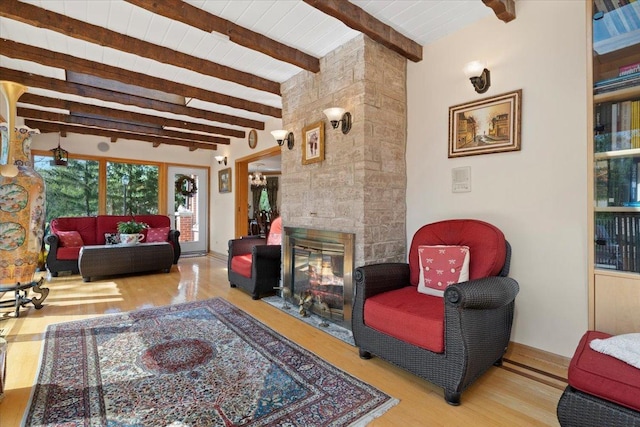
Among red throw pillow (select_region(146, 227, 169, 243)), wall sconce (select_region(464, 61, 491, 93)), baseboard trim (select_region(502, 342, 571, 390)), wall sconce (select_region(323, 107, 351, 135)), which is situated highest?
wall sconce (select_region(464, 61, 491, 93))

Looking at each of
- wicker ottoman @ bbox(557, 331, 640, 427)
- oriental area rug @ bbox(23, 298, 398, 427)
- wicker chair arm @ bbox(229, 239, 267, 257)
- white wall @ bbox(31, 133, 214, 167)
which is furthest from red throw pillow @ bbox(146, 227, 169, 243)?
wicker ottoman @ bbox(557, 331, 640, 427)

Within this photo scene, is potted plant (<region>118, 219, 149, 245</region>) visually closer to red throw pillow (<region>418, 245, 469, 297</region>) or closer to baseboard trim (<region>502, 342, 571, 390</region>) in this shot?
red throw pillow (<region>418, 245, 469, 297</region>)

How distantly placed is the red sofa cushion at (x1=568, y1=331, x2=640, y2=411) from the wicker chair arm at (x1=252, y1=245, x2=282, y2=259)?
9.72 ft

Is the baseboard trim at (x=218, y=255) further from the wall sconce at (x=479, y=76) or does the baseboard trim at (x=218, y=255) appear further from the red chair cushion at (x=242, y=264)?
the wall sconce at (x=479, y=76)

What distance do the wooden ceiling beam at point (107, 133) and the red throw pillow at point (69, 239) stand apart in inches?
75.3

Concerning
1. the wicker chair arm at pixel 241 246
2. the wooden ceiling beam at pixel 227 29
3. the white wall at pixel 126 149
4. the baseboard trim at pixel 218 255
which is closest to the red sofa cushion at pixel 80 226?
the white wall at pixel 126 149

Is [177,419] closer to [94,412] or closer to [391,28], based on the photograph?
[94,412]

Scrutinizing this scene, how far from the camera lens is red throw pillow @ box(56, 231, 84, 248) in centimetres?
496

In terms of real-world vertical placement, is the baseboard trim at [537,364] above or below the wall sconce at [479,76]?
below

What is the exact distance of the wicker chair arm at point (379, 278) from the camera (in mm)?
2203

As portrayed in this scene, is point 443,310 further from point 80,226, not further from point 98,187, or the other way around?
point 98,187

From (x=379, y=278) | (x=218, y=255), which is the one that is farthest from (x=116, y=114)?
(x=379, y=278)

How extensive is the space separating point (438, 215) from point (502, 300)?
1.08 m

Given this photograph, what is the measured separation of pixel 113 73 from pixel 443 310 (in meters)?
3.98
